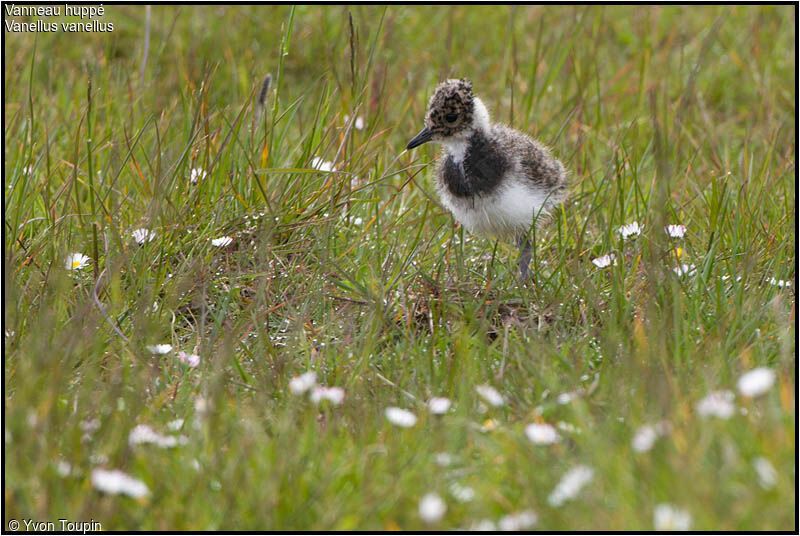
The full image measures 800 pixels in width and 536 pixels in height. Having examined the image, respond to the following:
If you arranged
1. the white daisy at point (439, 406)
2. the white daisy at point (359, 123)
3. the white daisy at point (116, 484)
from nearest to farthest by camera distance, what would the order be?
1. the white daisy at point (116, 484)
2. the white daisy at point (439, 406)
3. the white daisy at point (359, 123)

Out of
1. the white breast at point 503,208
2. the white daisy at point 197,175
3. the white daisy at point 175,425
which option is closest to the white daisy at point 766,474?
the white daisy at point 175,425

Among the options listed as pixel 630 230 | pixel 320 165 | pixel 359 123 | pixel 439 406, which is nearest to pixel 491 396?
pixel 439 406

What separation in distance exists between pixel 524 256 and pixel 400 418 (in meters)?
1.54

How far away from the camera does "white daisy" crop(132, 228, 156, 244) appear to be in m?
3.65

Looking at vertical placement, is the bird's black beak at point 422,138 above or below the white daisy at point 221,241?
above

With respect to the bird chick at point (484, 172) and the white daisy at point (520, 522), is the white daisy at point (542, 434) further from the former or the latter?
the bird chick at point (484, 172)

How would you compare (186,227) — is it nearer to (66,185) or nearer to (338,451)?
(66,185)

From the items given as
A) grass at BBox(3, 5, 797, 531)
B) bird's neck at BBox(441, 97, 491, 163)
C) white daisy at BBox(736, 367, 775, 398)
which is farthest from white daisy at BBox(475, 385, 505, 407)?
bird's neck at BBox(441, 97, 491, 163)

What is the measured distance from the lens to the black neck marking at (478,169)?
3922 millimetres

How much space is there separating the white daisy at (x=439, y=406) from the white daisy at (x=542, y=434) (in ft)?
1.07

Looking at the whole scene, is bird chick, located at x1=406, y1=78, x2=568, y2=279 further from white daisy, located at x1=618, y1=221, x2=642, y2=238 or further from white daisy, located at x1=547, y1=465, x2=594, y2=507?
white daisy, located at x1=547, y1=465, x2=594, y2=507

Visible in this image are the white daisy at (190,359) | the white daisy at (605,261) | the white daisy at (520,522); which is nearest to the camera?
the white daisy at (520,522)

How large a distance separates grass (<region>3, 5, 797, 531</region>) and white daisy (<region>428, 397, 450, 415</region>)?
39 mm

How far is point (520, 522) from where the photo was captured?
7.15 feet
